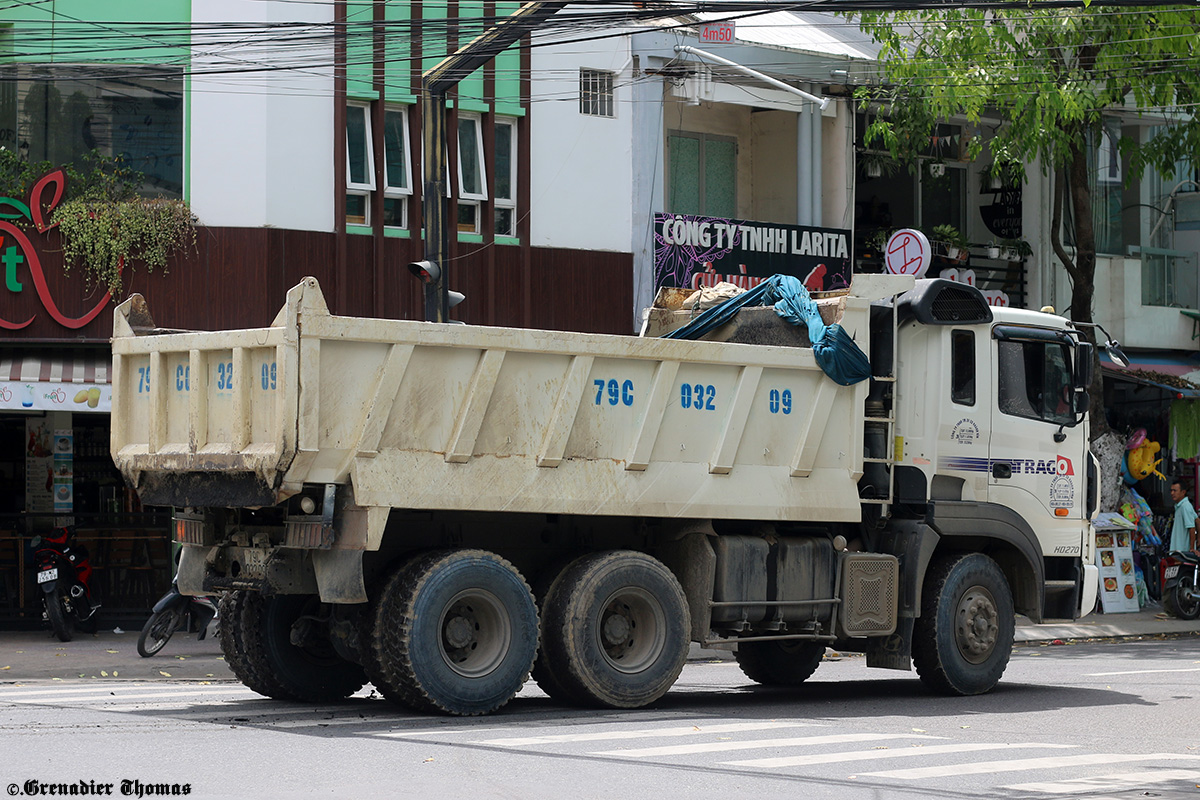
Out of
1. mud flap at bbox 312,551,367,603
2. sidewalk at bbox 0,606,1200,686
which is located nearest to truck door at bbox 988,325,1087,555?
sidewalk at bbox 0,606,1200,686

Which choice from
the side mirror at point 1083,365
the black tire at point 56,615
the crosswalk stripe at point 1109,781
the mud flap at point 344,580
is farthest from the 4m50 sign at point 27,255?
the crosswalk stripe at point 1109,781

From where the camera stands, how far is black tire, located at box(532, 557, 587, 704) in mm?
11422

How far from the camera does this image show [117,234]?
63.5 ft

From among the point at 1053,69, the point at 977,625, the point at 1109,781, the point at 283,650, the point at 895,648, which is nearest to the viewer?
the point at 1109,781

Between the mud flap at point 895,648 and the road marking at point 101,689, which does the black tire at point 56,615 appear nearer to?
the road marking at point 101,689

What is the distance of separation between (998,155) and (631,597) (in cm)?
1327

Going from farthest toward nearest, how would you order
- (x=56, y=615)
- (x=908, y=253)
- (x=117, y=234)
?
(x=908, y=253) → (x=117, y=234) → (x=56, y=615)

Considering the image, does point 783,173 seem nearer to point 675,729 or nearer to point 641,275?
point 641,275

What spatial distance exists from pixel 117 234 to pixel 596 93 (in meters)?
7.05

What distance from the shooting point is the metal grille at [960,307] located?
13.0 metres

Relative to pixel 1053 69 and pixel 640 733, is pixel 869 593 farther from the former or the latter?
pixel 1053 69

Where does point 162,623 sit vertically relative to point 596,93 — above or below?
below

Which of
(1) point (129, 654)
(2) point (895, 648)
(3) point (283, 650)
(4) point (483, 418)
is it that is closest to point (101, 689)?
(3) point (283, 650)

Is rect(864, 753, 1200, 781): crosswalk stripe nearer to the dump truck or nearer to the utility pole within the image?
the dump truck
